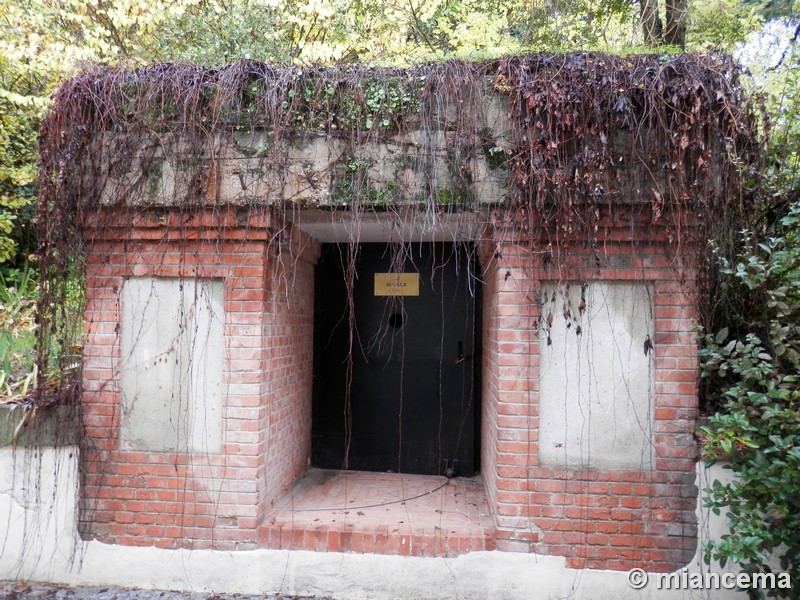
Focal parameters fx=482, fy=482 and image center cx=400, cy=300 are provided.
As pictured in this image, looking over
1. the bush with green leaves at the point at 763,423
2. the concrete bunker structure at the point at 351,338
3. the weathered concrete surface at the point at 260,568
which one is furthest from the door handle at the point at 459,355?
the bush with green leaves at the point at 763,423

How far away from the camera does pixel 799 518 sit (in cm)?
253

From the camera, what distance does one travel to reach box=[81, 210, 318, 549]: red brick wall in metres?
3.25

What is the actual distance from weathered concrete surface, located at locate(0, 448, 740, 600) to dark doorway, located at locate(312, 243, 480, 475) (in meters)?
1.35

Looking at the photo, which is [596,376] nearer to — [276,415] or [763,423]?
[763,423]

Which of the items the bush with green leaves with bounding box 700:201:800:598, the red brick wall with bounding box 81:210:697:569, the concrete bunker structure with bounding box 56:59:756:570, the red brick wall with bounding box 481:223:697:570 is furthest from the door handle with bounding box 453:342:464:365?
the bush with green leaves with bounding box 700:201:800:598

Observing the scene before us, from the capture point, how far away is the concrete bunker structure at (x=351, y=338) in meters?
3.06

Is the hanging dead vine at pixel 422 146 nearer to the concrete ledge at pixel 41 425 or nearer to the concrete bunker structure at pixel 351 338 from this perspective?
the concrete bunker structure at pixel 351 338

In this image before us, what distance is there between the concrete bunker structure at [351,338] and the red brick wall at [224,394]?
1cm

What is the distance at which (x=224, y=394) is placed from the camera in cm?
327

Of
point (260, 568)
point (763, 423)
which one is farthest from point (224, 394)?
point (763, 423)

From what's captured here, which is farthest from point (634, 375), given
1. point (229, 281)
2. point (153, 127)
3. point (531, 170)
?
point (153, 127)

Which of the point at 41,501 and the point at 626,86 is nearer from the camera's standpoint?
the point at 626,86

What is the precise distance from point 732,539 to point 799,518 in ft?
1.12

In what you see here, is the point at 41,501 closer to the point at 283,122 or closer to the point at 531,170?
the point at 283,122
